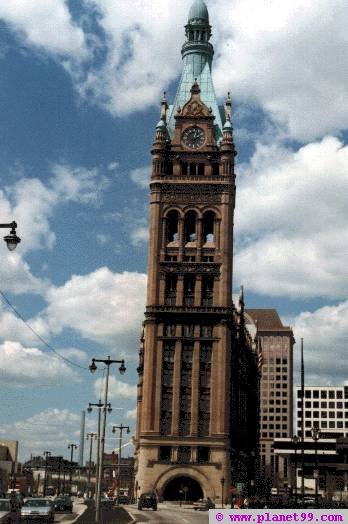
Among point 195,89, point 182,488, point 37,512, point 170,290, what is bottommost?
point 37,512

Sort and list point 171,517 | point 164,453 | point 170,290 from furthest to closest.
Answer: point 170,290, point 164,453, point 171,517

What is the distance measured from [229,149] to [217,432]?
4439 cm

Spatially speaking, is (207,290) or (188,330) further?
(207,290)

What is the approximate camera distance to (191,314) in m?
126

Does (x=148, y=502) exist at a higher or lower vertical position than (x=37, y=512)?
lower

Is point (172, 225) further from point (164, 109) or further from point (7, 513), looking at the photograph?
point (7, 513)

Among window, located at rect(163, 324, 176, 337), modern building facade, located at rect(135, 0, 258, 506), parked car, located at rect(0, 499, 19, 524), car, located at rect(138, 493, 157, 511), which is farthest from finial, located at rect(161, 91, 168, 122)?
parked car, located at rect(0, 499, 19, 524)

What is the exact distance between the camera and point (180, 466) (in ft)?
397

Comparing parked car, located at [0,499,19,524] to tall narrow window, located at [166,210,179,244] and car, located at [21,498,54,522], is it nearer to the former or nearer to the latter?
car, located at [21,498,54,522]

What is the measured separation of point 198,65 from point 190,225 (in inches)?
1221

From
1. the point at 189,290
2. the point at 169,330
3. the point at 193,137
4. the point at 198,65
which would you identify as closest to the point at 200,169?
the point at 193,137

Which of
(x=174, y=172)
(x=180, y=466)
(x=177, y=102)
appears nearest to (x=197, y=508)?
(x=180, y=466)

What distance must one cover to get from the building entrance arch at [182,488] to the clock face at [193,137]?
52.3 meters

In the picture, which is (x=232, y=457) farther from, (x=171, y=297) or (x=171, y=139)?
(x=171, y=139)
